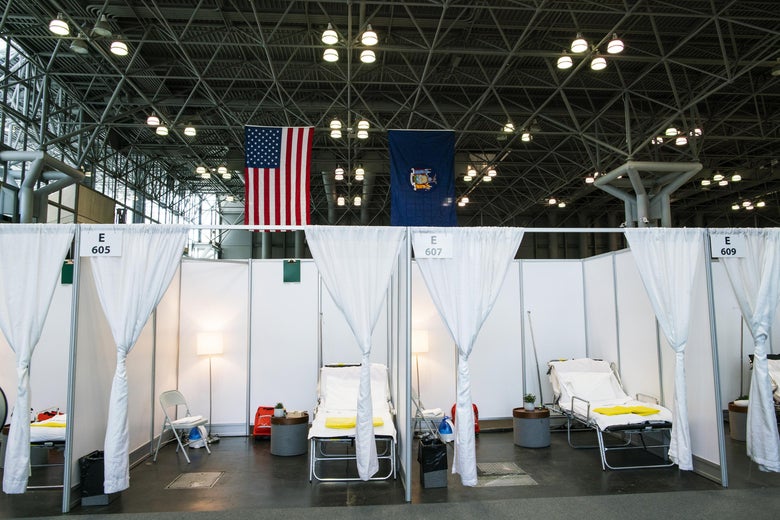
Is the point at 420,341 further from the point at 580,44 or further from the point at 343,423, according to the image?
the point at 580,44

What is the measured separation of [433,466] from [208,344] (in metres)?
3.36

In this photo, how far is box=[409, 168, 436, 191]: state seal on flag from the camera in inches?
326

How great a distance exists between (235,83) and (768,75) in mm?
10816

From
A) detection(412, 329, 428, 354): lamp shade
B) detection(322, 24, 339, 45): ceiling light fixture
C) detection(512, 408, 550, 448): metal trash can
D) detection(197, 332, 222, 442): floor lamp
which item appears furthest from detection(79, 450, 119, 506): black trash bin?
detection(322, 24, 339, 45): ceiling light fixture

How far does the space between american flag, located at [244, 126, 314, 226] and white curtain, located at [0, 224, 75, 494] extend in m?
3.31

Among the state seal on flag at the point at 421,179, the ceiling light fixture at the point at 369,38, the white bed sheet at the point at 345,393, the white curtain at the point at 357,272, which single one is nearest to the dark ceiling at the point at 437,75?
the ceiling light fixture at the point at 369,38

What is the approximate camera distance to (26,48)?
9344 mm

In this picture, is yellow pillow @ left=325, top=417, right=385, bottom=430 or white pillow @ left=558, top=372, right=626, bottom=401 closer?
yellow pillow @ left=325, top=417, right=385, bottom=430

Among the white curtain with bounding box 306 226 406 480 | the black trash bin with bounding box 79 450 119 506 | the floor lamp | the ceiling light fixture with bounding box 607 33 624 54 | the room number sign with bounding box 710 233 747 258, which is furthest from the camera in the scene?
the ceiling light fixture with bounding box 607 33 624 54

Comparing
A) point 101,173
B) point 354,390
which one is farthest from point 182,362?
point 101,173

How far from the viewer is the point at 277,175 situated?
7742 millimetres

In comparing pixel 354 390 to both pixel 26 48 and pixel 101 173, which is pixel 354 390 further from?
pixel 101 173

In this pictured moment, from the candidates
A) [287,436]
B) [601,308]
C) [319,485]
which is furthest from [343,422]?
[601,308]

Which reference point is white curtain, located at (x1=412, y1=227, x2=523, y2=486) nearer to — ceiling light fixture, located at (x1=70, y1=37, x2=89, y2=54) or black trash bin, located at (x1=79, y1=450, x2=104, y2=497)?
black trash bin, located at (x1=79, y1=450, x2=104, y2=497)
